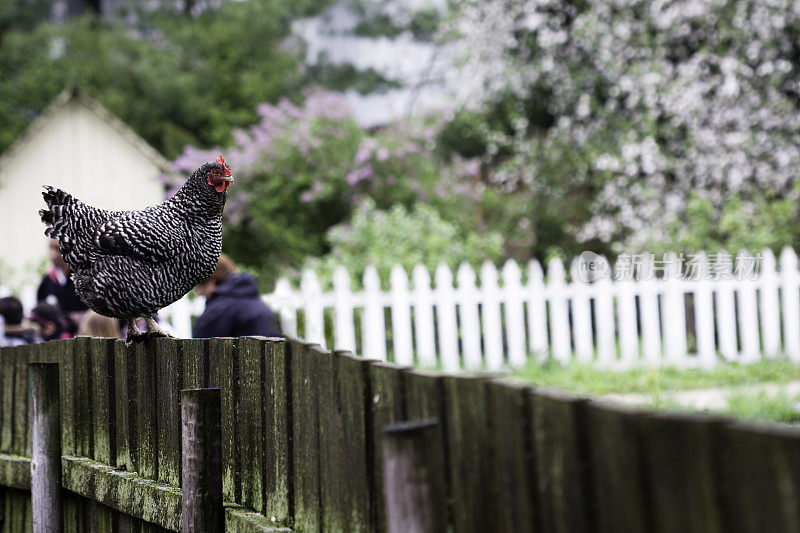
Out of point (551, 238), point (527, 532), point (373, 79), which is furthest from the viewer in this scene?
point (373, 79)

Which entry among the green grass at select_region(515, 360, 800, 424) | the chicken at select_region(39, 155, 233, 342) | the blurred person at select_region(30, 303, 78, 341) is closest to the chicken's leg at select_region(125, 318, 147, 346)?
the chicken at select_region(39, 155, 233, 342)

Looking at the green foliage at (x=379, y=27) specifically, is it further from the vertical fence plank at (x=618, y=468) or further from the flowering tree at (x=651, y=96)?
the vertical fence plank at (x=618, y=468)

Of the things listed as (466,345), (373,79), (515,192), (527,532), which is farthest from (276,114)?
(527,532)

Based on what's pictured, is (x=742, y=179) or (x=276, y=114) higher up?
(x=276, y=114)

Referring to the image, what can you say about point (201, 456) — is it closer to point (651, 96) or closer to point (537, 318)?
point (537, 318)

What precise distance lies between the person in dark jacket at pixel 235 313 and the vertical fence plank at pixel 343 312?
13.6ft

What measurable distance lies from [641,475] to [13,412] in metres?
3.60

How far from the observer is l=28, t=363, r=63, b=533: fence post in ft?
10.7

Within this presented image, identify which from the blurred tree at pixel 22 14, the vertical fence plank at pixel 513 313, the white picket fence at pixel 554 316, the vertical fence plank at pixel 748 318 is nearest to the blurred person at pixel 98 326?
the white picket fence at pixel 554 316

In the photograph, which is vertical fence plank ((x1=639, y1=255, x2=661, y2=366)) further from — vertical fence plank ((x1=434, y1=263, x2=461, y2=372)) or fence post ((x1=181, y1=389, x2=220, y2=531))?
fence post ((x1=181, y1=389, x2=220, y2=531))

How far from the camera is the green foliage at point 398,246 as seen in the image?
10.8 metres

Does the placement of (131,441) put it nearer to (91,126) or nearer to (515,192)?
(515,192)

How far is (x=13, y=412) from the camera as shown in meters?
4.11

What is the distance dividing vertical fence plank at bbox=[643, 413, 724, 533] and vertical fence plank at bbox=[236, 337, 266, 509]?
4.47 ft
